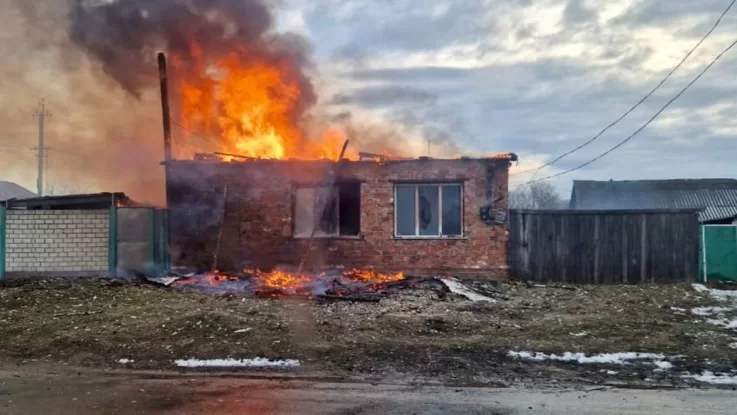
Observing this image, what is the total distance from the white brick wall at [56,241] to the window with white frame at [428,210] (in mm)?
7064

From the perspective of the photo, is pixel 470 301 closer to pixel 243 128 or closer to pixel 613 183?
pixel 243 128

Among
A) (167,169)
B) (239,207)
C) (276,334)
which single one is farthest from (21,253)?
(276,334)

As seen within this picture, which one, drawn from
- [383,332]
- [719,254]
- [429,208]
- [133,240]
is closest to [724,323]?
[719,254]

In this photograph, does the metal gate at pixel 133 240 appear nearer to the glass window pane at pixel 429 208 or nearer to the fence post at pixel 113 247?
the fence post at pixel 113 247

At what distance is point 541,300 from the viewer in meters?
11.6

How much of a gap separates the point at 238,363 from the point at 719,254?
471 inches

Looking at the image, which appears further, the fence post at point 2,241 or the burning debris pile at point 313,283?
the fence post at point 2,241

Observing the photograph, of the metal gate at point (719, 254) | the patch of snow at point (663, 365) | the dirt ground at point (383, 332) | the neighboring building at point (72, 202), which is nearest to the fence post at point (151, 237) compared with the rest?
the neighboring building at point (72, 202)

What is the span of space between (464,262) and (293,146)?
5.59m

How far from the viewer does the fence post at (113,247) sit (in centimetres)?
1347

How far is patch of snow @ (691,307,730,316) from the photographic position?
1021cm

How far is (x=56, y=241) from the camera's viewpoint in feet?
43.8

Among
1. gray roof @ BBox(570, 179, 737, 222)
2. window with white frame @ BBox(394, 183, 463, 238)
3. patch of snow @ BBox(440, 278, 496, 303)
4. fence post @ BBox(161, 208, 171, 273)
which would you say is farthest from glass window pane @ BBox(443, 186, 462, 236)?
gray roof @ BBox(570, 179, 737, 222)

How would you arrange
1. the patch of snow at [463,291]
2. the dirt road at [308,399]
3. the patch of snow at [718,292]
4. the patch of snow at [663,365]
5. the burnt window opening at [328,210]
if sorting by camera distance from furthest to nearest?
the burnt window opening at [328,210], the patch of snow at [718,292], the patch of snow at [463,291], the patch of snow at [663,365], the dirt road at [308,399]
